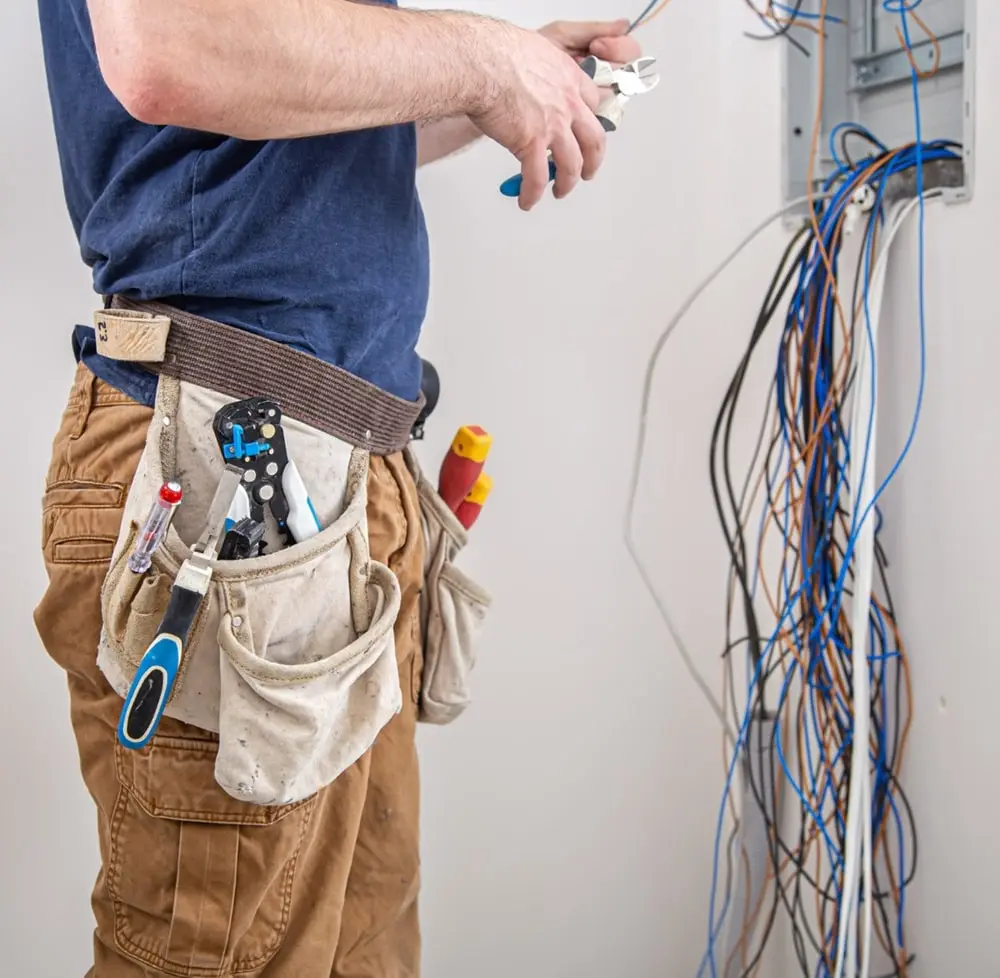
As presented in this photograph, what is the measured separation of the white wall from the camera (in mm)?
1192

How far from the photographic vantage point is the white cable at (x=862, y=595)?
1.21 meters

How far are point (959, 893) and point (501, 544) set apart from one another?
73 cm

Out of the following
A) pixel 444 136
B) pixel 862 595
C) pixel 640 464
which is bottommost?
pixel 862 595

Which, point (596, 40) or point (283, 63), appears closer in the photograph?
point (283, 63)

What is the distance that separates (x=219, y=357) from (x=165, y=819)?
1.19 ft

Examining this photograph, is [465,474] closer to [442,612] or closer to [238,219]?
[442,612]

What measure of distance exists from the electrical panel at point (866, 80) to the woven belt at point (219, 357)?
34.3 inches

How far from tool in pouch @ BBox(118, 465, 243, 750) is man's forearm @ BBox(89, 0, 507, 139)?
1.02 ft

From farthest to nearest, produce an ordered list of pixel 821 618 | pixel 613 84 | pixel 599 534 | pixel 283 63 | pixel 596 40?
pixel 599 534 < pixel 821 618 < pixel 596 40 < pixel 613 84 < pixel 283 63

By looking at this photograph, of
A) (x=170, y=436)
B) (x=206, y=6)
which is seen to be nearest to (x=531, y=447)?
(x=170, y=436)

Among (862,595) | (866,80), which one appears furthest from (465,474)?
(866,80)

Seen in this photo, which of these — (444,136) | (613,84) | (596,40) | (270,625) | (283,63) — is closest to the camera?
(283,63)

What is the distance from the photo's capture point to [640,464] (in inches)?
60.9

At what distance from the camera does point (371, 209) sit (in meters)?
0.86
